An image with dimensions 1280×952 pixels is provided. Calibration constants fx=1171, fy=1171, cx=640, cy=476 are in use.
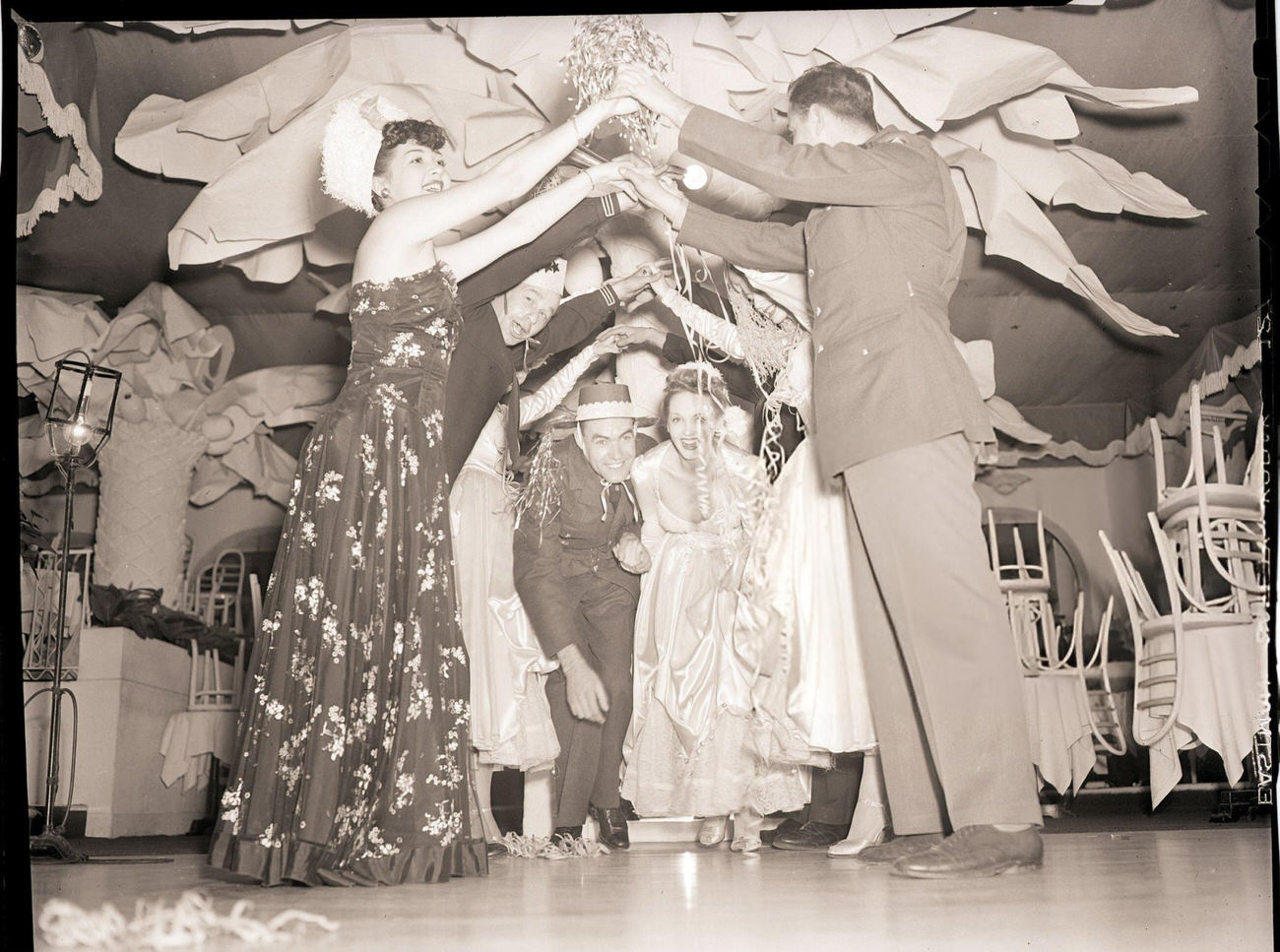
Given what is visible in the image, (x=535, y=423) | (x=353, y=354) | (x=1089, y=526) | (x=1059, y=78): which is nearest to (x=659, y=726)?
(x=535, y=423)

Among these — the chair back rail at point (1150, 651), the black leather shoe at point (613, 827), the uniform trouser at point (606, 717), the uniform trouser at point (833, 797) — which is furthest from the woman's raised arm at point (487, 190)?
the chair back rail at point (1150, 651)

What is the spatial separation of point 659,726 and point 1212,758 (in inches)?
75.8

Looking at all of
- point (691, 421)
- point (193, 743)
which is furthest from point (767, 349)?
point (193, 743)

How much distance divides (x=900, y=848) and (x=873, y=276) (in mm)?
1523

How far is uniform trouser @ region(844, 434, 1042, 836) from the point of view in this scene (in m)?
2.89

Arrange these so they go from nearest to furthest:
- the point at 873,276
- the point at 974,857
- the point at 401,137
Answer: the point at 974,857 < the point at 873,276 < the point at 401,137

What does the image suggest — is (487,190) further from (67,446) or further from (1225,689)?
(1225,689)

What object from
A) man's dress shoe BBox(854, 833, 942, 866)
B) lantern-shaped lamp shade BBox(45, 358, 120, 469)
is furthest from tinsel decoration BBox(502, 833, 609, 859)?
lantern-shaped lamp shade BBox(45, 358, 120, 469)

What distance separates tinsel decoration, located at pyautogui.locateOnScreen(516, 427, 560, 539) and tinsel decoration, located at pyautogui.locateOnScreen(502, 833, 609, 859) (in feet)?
2.95

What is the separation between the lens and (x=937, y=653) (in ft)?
9.74

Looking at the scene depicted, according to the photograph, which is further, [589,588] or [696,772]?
[589,588]

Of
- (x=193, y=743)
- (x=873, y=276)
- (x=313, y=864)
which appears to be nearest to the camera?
(x=313, y=864)

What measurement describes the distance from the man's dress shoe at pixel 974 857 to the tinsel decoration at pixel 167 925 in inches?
54.0

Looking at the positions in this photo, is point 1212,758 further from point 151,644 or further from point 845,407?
point 151,644
